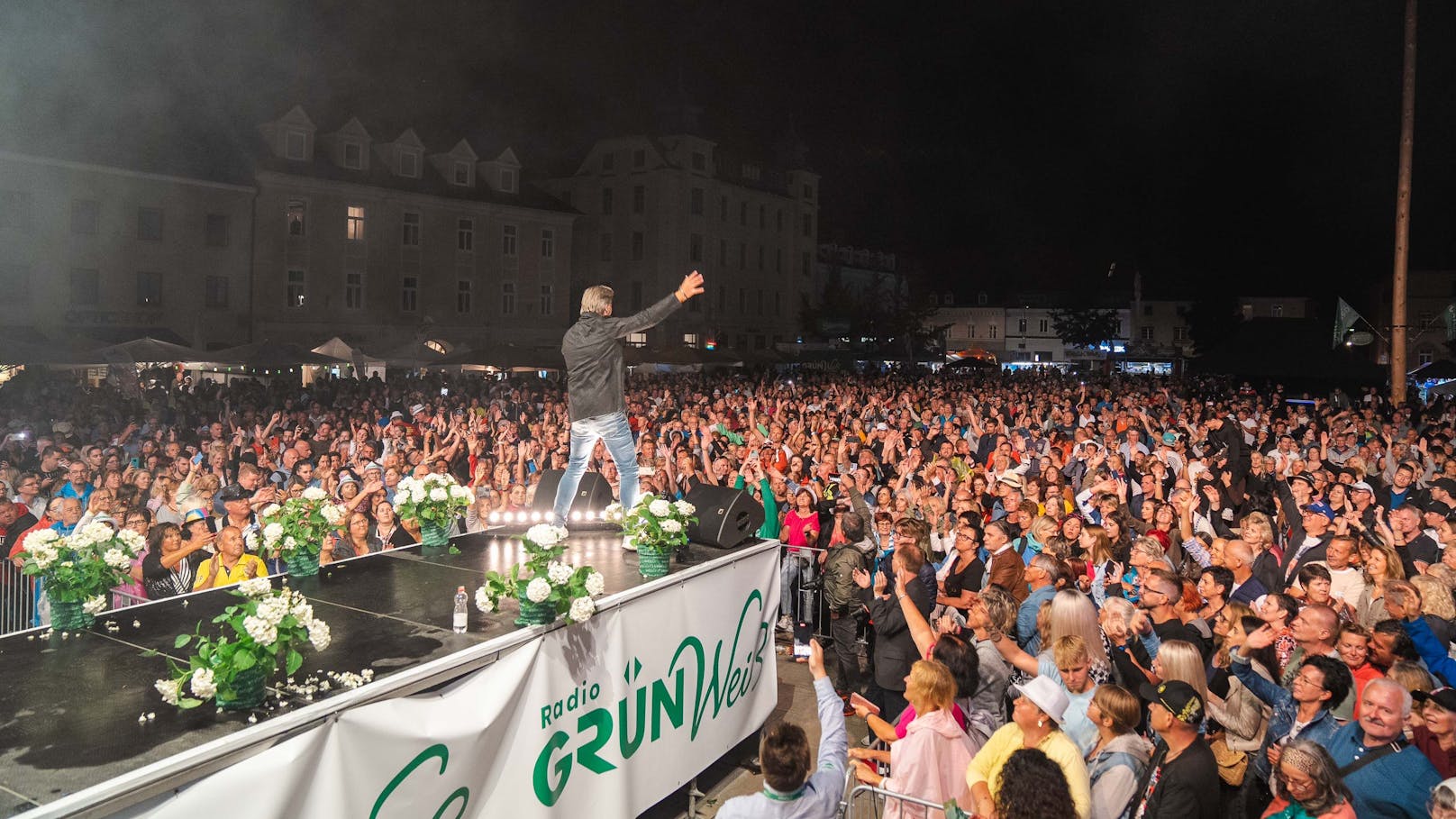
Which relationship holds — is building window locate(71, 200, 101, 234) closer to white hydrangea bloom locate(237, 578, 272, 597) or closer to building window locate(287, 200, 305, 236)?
building window locate(287, 200, 305, 236)

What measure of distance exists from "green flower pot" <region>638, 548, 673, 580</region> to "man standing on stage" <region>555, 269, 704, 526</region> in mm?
910

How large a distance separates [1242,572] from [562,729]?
495 cm

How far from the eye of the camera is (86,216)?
2961cm

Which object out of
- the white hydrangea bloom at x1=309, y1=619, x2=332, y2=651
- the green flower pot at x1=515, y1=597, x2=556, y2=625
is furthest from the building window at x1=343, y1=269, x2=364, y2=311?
the white hydrangea bloom at x1=309, y1=619, x2=332, y2=651

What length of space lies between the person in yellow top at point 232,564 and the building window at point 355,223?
3182cm

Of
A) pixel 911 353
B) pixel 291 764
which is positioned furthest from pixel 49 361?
pixel 911 353

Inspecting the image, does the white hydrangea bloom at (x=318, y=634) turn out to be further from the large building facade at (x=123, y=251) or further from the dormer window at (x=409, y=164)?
the dormer window at (x=409, y=164)

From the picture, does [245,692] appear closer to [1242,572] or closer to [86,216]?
[1242,572]

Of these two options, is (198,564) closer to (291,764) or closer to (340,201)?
(291,764)

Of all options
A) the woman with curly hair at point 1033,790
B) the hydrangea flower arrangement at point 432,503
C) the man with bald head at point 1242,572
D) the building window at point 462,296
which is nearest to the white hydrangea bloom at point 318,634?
the hydrangea flower arrangement at point 432,503

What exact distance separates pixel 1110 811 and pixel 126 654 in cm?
441

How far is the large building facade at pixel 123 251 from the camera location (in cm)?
2820

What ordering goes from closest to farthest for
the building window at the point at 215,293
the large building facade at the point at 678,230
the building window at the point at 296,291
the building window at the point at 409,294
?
1. the building window at the point at 215,293
2. the building window at the point at 296,291
3. the building window at the point at 409,294
4. the large building facade at the point at 678,230

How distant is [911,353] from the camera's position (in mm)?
45812
